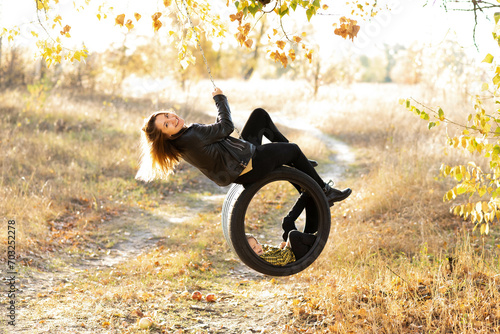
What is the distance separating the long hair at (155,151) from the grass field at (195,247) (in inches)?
82.9

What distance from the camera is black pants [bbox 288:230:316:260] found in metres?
3.92

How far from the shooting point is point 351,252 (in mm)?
6629

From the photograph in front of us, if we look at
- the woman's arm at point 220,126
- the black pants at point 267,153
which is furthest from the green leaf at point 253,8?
the black pants at point 267,153

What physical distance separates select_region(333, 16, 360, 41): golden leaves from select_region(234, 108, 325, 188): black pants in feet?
3.57

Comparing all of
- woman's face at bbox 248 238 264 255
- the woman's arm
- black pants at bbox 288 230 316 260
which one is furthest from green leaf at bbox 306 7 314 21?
woman's face at bbox 248 238 264 255

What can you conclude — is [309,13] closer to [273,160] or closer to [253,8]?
[253,8]

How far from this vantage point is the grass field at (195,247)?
513cm

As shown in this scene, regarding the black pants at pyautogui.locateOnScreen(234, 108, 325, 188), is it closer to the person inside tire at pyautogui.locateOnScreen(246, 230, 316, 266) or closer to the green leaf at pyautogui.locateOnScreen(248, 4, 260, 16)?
the person inside tire at pyautogui.locateOnScreen(246, 230, 316, 266)

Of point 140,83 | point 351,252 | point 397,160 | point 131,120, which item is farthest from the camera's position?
point 140,83

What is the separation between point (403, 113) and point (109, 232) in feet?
36.9

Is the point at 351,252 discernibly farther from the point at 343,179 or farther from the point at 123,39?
the point at 123,39

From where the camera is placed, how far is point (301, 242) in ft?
12.9

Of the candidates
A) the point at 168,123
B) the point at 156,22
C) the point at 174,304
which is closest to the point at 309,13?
the point at 168,123

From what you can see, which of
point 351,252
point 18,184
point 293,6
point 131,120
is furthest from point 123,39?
point 293,6
